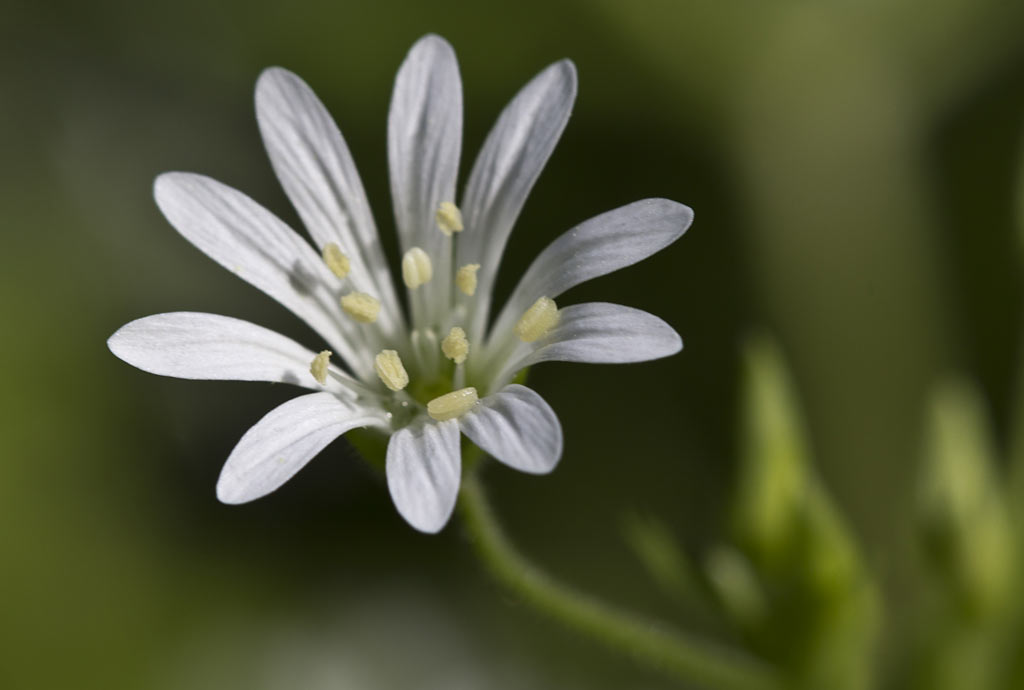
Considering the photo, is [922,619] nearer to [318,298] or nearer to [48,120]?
[318,298]

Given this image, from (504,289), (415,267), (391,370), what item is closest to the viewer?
(391,370)

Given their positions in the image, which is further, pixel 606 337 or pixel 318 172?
pixel 318 172

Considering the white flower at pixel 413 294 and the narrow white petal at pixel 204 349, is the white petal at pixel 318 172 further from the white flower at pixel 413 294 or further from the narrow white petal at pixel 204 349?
the narrow white petal at pixel 204 349

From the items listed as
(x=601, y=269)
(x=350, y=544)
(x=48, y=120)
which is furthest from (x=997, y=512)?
(x=48, y=120)

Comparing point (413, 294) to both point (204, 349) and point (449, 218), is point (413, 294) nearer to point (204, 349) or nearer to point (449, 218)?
point (449, 218)

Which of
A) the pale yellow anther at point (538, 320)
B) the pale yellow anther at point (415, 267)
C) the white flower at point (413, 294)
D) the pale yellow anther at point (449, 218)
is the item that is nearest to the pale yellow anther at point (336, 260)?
the white flower at point (413, 294)

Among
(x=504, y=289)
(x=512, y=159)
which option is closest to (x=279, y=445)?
(x=512, y=159)
